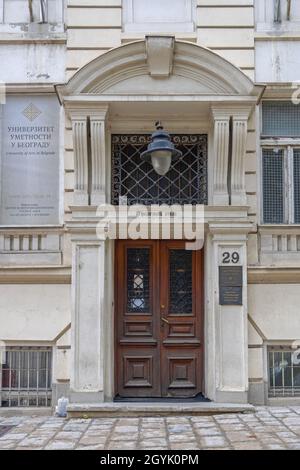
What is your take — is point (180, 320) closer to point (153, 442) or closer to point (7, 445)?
point (153, 442)

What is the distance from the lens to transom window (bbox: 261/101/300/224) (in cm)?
909

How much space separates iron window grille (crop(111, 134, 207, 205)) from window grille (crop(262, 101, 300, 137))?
37.9 inches

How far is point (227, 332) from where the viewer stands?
8.53 meters

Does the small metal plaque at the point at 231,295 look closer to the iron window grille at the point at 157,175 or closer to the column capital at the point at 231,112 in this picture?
the iron window grille at the point at 157,175

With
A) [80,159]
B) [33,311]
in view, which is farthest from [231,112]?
[33,311]

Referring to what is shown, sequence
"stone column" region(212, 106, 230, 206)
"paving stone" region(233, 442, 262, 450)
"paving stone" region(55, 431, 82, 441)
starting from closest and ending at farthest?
"paving stone" region(233, 442, 262, 450)
"paving stone" region(55, 431, 82, 441)
"stone column" region(212, 106, 230, 206)

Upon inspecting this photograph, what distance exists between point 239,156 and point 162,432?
3.97m

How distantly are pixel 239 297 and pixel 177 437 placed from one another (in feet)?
7.88

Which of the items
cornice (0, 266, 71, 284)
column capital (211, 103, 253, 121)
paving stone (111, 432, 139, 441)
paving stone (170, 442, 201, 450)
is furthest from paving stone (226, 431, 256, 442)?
column capital (211, 103, 253, 121)

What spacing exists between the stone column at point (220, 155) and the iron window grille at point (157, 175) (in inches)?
14.8

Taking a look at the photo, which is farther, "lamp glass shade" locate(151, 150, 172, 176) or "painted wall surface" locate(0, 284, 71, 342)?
"painted wall surface" locate(0, 284, 71, 342)

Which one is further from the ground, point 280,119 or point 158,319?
point 280,119
